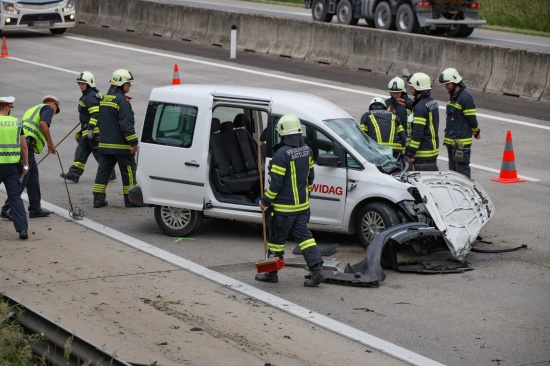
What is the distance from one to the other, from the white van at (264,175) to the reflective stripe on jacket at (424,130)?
1137 millimetres

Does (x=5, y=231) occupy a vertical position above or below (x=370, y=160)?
below

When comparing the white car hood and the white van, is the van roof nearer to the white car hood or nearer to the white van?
the white van

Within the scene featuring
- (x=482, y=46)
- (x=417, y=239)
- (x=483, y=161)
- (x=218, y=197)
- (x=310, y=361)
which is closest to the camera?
(x=310, y=361)

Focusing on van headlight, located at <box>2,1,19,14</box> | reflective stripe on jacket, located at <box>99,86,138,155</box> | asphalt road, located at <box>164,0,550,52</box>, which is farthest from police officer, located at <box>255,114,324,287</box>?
van headlight, located at <box>2,1,19,14</box>

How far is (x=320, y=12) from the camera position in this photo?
3456 centimetres

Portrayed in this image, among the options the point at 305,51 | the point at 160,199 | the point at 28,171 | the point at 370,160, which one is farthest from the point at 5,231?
the point at 305,51

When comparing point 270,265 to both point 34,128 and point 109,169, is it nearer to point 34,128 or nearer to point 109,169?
point 109,169

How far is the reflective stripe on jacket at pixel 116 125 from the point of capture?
45.8 feet

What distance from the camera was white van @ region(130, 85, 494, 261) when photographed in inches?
472

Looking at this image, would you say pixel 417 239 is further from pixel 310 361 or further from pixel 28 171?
pixel 28 171

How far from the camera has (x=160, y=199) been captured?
1282cm

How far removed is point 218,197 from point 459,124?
12.3 ft

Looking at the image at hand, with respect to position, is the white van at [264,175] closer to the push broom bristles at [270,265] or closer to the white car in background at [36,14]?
the push broom bristles at [270,265]

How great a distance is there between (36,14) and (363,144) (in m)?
21.7
